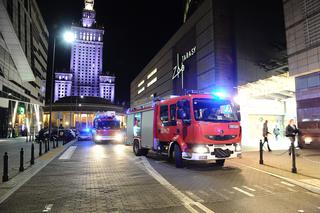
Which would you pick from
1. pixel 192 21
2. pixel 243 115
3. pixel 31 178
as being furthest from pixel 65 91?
pixel 31 178

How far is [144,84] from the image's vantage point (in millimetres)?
99750

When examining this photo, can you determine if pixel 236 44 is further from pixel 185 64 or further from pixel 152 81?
pixel 152 81

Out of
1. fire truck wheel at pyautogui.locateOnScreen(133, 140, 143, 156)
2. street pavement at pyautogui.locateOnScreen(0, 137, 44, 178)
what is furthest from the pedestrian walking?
street pavement at pyautogui.locateOnScreen(0, 137, 44, 178)

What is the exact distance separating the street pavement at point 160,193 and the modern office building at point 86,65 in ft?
485

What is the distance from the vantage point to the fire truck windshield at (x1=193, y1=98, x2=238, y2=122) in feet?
34.7

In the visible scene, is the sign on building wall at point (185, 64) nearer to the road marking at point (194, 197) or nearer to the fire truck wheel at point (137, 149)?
the fire truck wheel at point (137, 149)

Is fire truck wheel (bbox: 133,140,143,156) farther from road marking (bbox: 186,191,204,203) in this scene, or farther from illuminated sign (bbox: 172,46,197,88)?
illuminated sign (bbox: 172,46,197,88)

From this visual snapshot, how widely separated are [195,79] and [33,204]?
41.4m

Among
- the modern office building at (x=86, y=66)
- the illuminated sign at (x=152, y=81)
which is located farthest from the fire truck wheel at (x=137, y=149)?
the modern office building at (x=86, y=66)

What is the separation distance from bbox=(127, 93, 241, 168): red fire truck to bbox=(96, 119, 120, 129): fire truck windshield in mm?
15653

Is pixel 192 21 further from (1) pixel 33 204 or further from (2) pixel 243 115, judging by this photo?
(1) pixel 33 204

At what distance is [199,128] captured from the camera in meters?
10.1

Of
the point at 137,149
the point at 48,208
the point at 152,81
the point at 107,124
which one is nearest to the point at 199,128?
the point at 48,208

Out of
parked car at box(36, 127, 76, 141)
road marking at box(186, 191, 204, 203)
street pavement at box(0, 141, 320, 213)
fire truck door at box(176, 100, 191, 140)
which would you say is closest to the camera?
street pavement at box(0, 141, 320, 213)
